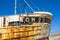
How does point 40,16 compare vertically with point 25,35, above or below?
above

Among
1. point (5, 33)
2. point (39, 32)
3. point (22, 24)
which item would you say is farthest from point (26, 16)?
point (5, 33)

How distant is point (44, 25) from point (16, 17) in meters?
4.27

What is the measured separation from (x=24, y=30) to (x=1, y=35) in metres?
2.84

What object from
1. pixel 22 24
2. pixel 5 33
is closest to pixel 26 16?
pixel 22 24

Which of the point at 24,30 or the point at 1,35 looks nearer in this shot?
the point at 1,35

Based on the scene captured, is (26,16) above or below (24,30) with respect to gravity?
above

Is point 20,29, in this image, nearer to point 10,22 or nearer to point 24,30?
point 24,30

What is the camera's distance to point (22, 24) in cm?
1823

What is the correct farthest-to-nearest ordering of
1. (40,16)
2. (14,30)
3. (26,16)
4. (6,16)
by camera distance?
(40,16)
(26,16)
(6,16)
(14,30)

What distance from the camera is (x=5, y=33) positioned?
15.0m

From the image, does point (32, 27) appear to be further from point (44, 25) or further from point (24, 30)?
point (44, 25)

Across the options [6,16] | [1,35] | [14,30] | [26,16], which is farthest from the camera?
[26,16]

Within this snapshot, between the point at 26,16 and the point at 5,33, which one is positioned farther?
the point at 26,16

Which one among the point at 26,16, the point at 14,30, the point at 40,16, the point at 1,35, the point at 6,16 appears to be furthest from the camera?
the point at 40,16
